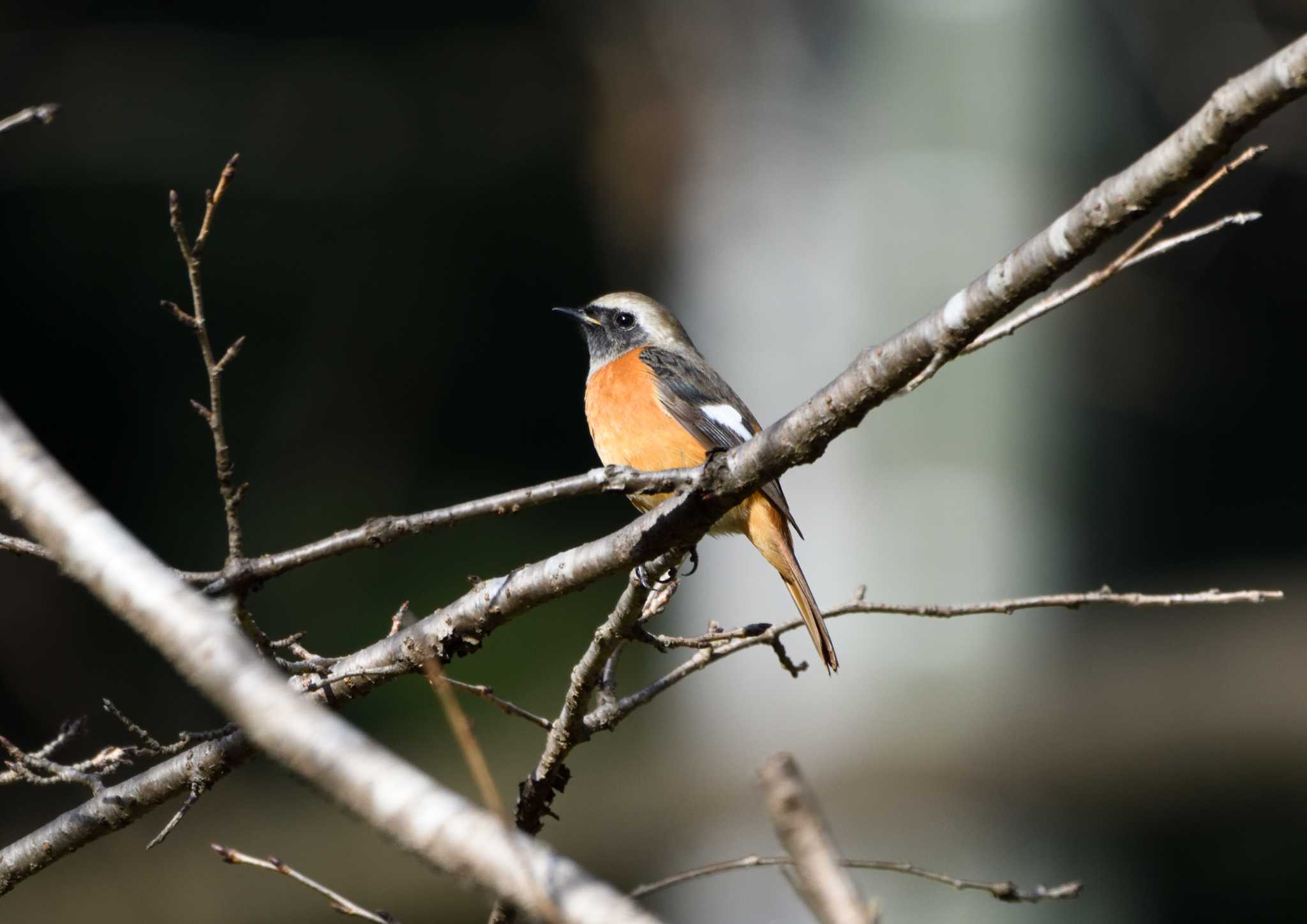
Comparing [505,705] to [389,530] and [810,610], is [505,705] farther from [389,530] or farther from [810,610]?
[810,610]

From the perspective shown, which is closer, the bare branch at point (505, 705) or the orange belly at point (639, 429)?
the bare branch at point (505, 705)

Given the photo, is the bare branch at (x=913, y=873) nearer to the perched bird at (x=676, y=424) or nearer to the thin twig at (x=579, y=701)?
the thin twig at (x=579, y=701)

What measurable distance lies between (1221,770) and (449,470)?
26.4 feet

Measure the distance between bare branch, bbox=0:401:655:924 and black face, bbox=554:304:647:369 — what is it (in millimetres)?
3816

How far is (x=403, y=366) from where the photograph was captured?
48.5 ft

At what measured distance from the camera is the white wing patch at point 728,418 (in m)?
4.80

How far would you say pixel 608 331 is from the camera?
5.61 m

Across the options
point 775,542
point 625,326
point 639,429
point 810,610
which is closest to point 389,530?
point 810,610

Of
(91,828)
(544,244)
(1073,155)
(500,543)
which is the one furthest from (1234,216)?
(544,244)

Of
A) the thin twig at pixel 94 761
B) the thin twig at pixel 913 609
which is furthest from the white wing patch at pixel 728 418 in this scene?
the thin twig at pixel 94 761

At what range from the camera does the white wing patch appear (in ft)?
15.8

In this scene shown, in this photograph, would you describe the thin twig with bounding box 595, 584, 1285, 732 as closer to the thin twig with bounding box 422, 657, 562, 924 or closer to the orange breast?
the thin twig with bounding box 422, 657, 562, 924

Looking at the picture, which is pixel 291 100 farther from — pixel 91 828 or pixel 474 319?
pixel 91 828

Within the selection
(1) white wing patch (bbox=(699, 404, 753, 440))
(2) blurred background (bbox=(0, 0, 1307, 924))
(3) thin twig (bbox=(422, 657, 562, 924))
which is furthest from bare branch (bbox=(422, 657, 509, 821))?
(2) blurred background (bbox=(0, 0, 1307, 924))
